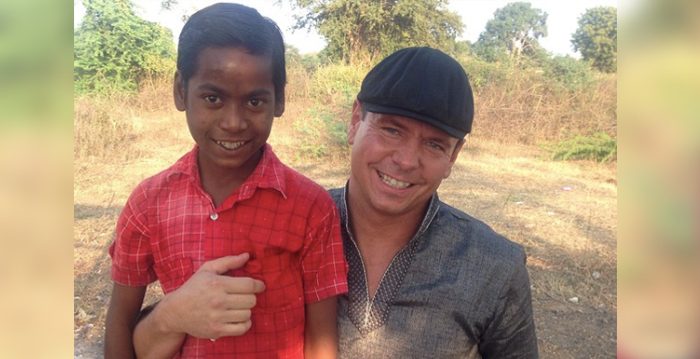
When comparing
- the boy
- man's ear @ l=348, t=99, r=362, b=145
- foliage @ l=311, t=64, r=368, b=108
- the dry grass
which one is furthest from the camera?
the dry grass

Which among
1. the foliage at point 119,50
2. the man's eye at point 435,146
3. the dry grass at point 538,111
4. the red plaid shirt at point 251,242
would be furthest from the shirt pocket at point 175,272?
the dry grass at point 538,111

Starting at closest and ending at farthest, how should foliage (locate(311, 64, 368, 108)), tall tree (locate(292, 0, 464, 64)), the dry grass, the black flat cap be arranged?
the black flat cap, foliage (locate(311, 64, 368, 108)), the dry grass, tall tree (locate(292, 0, 464, 64))

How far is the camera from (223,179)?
1.55m

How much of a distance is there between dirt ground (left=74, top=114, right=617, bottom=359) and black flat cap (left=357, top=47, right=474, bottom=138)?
3303 mm

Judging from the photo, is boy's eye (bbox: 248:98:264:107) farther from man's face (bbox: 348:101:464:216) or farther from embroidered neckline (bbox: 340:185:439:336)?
embroidered neckline (bbox: 340:185:439:336)

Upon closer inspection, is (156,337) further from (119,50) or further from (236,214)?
(119,50)

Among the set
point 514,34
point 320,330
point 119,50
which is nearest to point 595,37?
point 514,34

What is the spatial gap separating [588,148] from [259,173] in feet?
27.9

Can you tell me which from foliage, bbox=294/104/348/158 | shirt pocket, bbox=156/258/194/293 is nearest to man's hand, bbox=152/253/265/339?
shirt pocket, bbox=156/258/194/293

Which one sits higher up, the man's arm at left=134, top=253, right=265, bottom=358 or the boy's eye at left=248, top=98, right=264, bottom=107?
the boy's eye at left=248, top=98, right=264, bottom=107

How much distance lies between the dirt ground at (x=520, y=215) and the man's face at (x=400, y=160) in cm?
320

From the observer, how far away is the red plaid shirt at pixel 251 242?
150 cm

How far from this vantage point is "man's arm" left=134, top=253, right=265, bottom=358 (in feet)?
4.41

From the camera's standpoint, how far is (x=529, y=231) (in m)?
6.31
